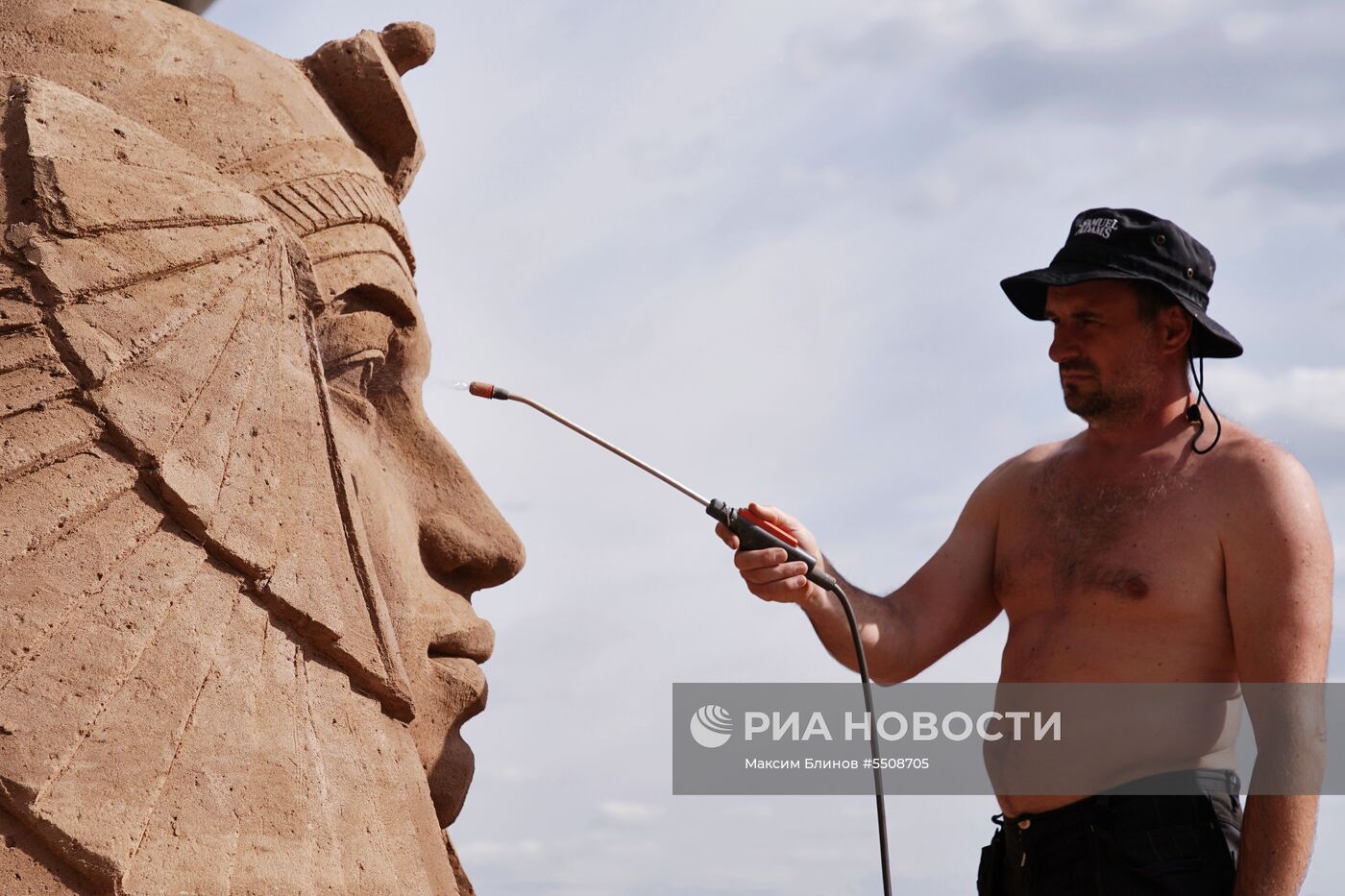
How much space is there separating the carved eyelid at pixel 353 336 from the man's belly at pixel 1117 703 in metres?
1.68

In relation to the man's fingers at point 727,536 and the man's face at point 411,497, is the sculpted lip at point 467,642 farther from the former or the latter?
the man's fingers at point 727,536

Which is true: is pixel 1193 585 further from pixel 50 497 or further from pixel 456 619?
pixel 50 497

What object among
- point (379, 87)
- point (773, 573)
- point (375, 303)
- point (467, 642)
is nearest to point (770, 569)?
point (773, 573)

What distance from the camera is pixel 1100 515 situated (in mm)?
3719

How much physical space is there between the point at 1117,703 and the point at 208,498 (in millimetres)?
2000

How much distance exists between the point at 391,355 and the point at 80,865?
4.59 feet

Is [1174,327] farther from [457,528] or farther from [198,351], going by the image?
[198,351]

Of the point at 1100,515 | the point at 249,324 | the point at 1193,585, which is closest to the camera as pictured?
the point at 249,324

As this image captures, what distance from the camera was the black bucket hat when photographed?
3.64 m

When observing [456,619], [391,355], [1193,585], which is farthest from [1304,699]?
[391,355]

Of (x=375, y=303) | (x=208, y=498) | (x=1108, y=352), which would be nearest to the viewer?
(x=208, y=498)

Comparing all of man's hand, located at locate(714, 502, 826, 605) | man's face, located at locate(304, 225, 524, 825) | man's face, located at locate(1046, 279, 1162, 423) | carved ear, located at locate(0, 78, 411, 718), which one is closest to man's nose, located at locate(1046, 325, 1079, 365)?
man's face, located at locate(1046, 279, 1162, 423)

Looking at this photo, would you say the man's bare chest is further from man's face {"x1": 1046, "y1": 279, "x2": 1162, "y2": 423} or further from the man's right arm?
man's face {"x1": 1046, "y1": 279, "x2": 1162, "y2": 423}

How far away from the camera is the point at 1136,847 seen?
334 centimetres
